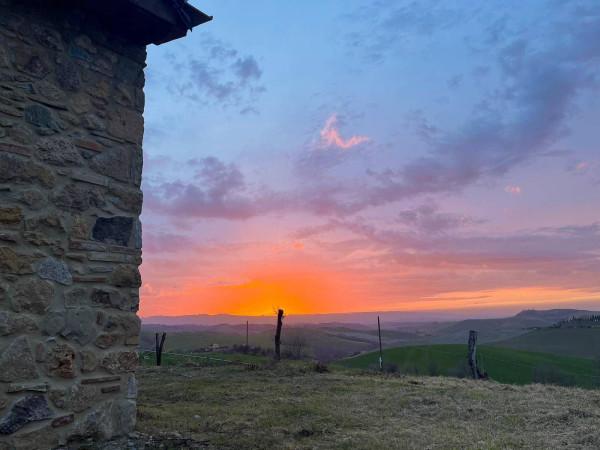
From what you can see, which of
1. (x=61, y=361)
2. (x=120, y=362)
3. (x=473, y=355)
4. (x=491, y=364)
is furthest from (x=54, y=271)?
(x=491, y=364)

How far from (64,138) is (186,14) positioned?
2017 mm

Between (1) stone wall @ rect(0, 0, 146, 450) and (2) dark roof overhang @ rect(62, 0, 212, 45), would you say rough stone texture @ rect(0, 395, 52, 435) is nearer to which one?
(1) stone wall @ rect(0, 0, 146, 450)

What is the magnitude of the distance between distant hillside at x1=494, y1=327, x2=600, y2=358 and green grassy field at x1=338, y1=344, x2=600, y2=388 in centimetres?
1666

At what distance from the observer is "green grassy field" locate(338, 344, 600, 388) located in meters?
35.1

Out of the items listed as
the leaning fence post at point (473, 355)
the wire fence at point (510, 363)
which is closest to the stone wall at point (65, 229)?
the leaning fence post at point (473, 355)

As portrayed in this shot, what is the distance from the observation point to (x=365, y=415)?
8.27 metres

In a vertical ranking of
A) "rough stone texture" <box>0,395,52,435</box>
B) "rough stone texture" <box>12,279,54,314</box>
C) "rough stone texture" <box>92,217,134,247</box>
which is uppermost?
"rough stone texture" <box>92,217,134,247</box>

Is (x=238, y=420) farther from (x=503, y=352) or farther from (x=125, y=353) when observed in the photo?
(x=503, y=352)

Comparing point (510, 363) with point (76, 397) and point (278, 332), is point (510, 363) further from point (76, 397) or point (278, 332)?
point (76, 397)

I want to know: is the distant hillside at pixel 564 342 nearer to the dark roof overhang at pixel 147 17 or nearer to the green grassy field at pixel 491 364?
the green grassy field at pixel 491 364

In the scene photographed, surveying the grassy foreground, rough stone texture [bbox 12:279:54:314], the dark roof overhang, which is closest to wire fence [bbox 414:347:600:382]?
the grassy foreground

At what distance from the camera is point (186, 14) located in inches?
218

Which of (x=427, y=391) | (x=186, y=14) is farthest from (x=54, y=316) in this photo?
(x=427, y=391)

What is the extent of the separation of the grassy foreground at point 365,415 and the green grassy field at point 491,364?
2356 centimetres
